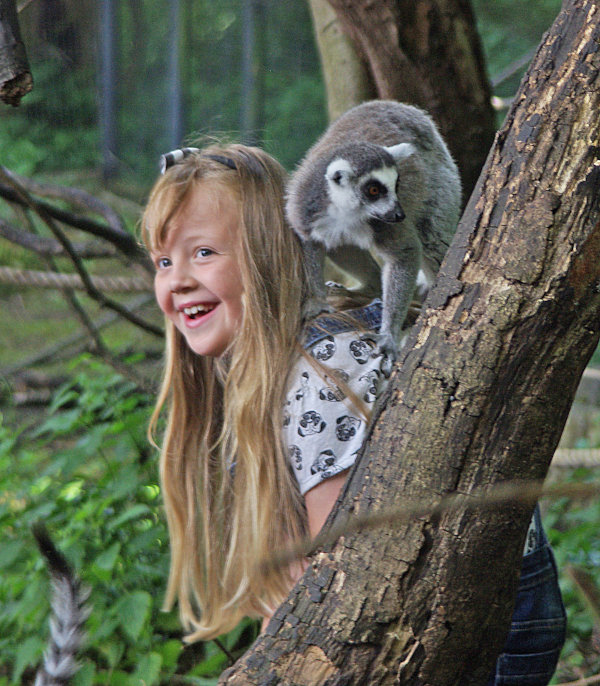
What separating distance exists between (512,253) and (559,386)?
16cm

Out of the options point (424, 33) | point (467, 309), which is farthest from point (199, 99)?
point (467, 309)

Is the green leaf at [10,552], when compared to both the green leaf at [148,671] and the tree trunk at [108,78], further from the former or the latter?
the tree trunk at [108,78]

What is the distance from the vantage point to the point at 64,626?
4.37ft

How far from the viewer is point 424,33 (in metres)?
1.90

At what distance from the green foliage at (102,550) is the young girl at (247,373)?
0.28 metres

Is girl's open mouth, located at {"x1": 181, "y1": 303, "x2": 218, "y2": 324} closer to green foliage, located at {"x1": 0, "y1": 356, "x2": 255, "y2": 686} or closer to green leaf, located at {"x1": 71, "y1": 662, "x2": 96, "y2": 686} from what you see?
green foliage, located at {"x1": 0, "y1": 356, "x2": 255, "y2": 686}

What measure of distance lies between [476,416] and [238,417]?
1.94ft

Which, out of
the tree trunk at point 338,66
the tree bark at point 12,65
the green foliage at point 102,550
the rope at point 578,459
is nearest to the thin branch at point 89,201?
the green foliage at point 102,550

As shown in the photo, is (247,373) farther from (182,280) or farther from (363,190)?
(363,190)

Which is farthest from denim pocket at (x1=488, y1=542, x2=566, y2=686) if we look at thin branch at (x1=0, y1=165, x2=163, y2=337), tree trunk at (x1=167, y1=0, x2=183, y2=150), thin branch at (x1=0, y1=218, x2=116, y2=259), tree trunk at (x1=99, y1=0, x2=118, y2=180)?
tree trunk at (x1=99, y1=0, x2=118, y2=180)

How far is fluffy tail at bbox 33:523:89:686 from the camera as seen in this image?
1302mm

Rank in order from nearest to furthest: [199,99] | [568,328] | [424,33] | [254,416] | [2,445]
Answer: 1. [568,328]
2. [254,416]
3. [424,33]
4. [2,445]
5. [199,99]

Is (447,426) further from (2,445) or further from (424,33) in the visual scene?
(2,445)

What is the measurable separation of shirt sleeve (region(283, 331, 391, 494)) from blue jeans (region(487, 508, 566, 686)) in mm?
367
